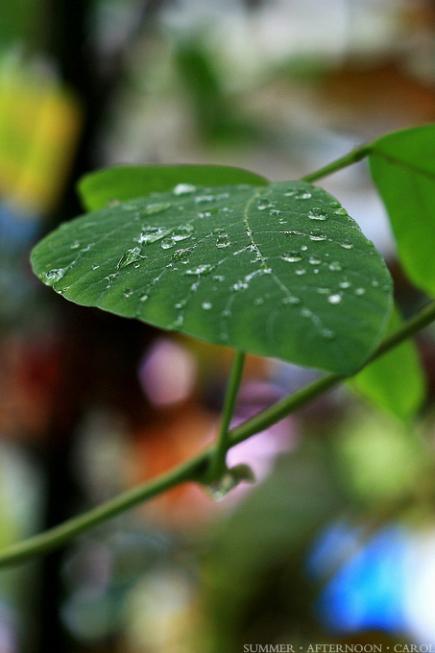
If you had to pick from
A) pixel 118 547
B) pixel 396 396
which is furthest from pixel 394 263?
pixel 396 396

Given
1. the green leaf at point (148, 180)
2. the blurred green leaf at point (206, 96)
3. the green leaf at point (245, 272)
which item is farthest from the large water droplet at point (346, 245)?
the blurred green leaf at point (206, 96)

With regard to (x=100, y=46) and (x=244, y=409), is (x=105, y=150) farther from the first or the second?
(x=244, y=409)

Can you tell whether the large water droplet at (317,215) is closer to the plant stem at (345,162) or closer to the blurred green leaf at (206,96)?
the plant stem at (345,162)

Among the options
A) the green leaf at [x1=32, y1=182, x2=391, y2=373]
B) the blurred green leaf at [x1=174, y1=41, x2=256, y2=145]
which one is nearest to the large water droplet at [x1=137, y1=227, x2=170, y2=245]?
the green leaf at [x1=32, y1=182, x2=391, y2=373]

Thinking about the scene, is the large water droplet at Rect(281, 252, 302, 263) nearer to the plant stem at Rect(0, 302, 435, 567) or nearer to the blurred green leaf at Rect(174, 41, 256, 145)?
A: the plant stem at Rect(0, 302, 435, 567)

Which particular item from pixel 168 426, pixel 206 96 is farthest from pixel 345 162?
pixel 206 96
